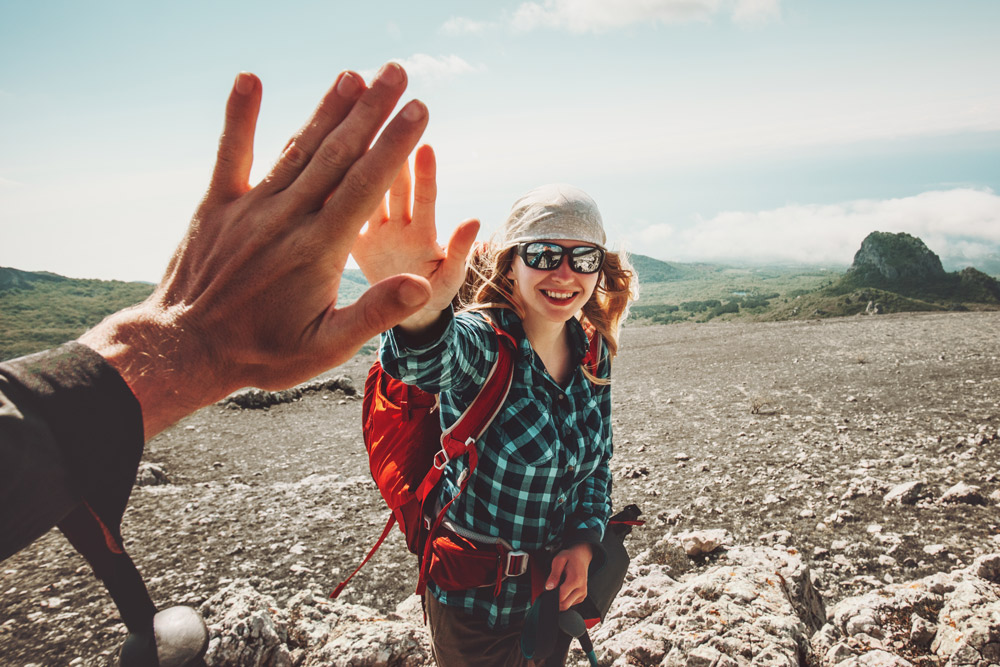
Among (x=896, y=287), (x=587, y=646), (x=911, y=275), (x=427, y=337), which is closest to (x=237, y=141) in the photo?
(x=427, y=337)

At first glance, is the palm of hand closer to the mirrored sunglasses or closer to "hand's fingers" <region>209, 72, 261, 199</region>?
"hand's fingers" <region>209, 72, 261, 199</region>

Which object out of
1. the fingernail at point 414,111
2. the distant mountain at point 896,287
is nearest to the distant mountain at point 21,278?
the distant mountain at point 896,287

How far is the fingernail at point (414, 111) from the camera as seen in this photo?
1190 millimetres

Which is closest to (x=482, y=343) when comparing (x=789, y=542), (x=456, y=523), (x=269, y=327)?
(x=456, y=523)

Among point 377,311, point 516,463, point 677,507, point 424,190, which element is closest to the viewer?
point 377,311

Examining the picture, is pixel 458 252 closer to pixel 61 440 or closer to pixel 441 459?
pixel 441 459

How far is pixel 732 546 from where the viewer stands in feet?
14.6

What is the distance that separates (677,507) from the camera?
5527mm

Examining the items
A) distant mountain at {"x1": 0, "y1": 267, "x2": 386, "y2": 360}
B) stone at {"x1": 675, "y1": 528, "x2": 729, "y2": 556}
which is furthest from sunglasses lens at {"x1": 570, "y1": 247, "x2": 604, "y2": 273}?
distant mountain at {"x1": 0, "y1": 267, "x2": 386, "y2": 360}

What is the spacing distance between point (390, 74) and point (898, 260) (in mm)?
74388

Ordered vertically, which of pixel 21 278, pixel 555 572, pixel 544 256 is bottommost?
pixel 21 278

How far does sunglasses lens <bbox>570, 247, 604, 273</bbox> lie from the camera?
2.39 m

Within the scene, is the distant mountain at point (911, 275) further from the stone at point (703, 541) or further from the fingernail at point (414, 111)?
the fingernail at point (414, 111)

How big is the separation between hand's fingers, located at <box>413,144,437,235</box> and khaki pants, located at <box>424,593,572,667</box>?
5.41ft
